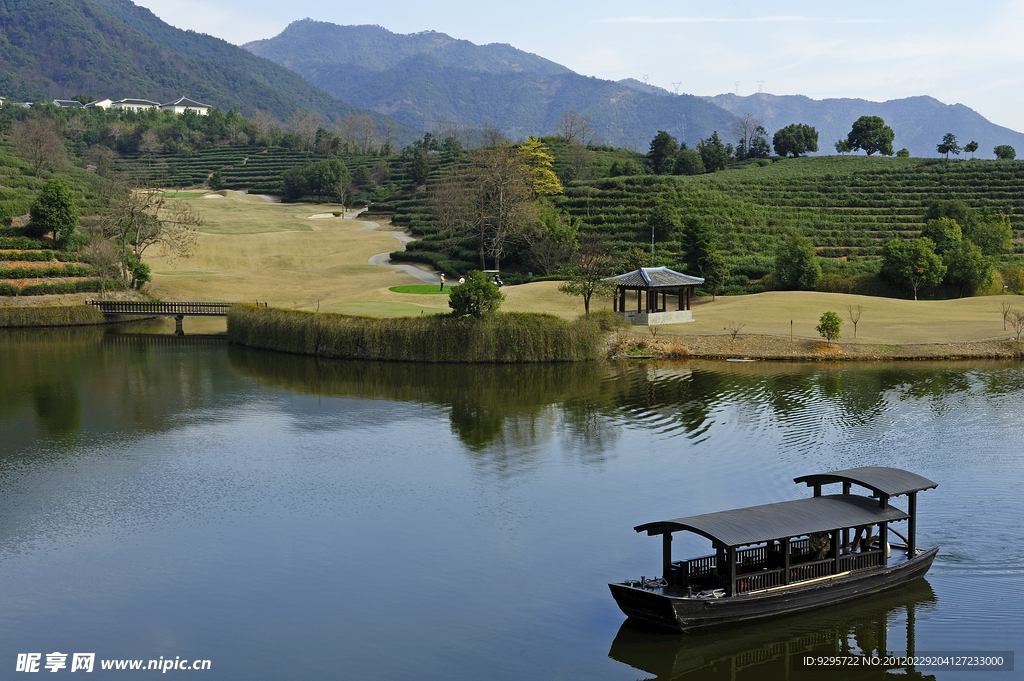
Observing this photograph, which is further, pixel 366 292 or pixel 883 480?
pixel 366 292

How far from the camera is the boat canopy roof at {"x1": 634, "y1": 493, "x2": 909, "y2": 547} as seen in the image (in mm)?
16641

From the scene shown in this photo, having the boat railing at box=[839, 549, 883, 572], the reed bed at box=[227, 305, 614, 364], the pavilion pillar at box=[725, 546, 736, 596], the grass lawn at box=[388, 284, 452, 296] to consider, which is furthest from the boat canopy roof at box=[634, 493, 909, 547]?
the grass lawn at box=[388, 284, 452, 296]

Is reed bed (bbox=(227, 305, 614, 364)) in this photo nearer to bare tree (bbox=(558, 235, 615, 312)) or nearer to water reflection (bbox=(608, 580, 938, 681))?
bare tree (bbox=(558, 235, 615, 312))

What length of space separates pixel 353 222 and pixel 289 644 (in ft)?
277

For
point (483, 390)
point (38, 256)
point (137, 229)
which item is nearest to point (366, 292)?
point (137, 229)

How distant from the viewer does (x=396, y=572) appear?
19.6m

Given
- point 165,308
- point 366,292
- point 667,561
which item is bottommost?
point 667,561

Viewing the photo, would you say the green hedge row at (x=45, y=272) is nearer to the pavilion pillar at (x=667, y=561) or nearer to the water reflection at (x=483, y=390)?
the water reflection at (x=483, y=390)

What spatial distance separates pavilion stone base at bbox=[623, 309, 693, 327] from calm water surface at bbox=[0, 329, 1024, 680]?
893 centimetres

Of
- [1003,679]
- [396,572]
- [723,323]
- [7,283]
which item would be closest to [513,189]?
[723,323]

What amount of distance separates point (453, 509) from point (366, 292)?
40.3m

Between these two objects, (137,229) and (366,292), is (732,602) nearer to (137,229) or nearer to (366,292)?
(366,292)

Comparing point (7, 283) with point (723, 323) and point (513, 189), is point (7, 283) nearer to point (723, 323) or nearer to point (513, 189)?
point (513, 189)

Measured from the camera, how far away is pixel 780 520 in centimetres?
1730
